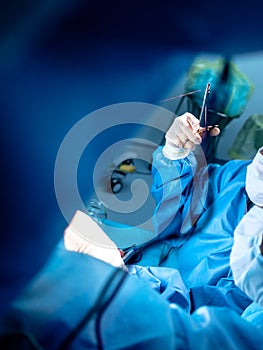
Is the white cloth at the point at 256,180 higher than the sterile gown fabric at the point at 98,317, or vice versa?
the white cloth at the point at 256,180

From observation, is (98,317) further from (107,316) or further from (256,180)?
(256,180)

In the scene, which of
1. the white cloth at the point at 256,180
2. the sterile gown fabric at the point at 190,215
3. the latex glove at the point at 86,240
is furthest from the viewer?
the sterile gown fabric at the point at 190,215

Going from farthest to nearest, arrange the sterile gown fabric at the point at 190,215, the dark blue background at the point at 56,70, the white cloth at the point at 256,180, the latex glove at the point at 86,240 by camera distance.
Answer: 1. the sterile gown fabric at the point at 190,215
2. the white cloth at the point at 256,180
3. the latex glove at the point at 86,240
4. the dark blue background at the point at 56,70

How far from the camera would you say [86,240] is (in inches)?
22.9

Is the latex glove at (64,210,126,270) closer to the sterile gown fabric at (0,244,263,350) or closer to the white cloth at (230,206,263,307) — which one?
the sterile gown fabric at (0,244,263,350)

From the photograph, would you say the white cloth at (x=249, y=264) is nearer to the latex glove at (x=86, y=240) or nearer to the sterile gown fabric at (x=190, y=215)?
the latex glove at (x=86, y=240)

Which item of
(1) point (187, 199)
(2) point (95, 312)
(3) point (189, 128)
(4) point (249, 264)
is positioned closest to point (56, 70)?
(2) point (95, 312)

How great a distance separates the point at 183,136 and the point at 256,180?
10.4 inches

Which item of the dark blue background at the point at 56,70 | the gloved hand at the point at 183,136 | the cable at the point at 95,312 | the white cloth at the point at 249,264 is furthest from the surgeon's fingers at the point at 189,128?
the cable at the point at 95,312

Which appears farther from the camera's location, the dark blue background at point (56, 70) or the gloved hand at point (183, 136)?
the gloved hand at point (183, 136)

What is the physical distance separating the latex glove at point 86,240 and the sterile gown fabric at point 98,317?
0.10 ft

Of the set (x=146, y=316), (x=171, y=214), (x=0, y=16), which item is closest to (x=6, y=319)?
(x=146, y=316)

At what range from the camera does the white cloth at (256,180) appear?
95 centimetres

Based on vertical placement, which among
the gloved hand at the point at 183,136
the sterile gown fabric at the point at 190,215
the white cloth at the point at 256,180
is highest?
the gloved hand at the point at 183,136
